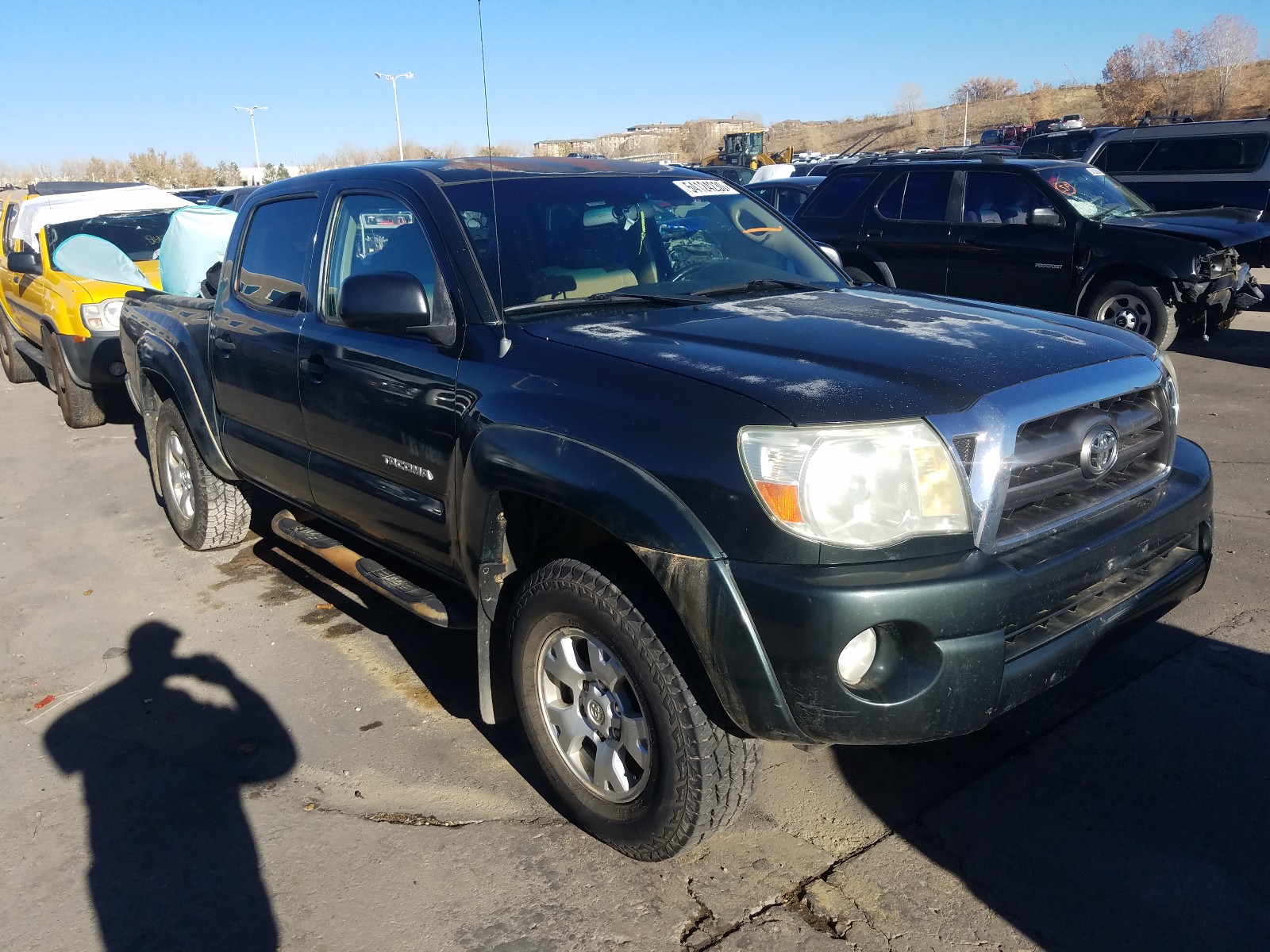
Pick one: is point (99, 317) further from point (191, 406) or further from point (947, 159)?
point (947, 159)

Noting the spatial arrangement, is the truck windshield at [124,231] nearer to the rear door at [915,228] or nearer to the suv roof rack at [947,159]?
the rear door at [915,228]

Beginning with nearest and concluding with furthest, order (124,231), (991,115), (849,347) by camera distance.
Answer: (849,347) → (124,231) → (991,115)

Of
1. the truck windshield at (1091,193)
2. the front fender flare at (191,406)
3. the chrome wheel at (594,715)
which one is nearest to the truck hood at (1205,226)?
the truck windshield at (1091,193)

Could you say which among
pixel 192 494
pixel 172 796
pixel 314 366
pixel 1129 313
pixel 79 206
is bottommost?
pixel 172 796

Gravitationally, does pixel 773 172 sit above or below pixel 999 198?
above

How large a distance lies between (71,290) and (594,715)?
743cm

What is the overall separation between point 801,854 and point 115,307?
7.45 m

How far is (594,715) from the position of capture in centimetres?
285

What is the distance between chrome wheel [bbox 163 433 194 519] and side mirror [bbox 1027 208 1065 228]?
7315 millimetres

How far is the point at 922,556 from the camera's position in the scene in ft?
7.67

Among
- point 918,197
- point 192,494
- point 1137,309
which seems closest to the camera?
point 192,494

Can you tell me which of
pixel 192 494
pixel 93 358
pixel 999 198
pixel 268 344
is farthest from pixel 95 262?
pixel 999 198

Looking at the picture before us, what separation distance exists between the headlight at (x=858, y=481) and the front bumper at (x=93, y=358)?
7.32 meters

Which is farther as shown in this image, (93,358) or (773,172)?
(773,172)
